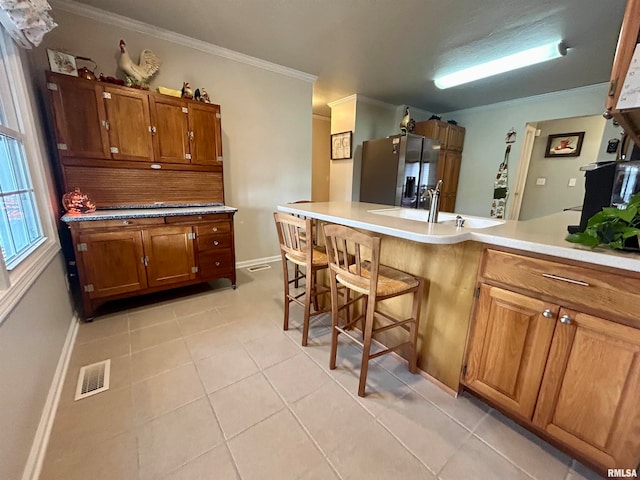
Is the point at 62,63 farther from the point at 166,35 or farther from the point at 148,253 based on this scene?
the point at 148,253

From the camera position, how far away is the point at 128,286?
2.23 meters

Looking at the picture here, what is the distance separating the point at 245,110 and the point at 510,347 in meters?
3.45

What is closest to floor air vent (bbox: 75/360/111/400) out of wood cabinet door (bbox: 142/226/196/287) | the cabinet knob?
wood cabinet door (bbox: 142/226/196/287)

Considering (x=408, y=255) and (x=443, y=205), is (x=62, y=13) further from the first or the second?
(x=443, y=205)

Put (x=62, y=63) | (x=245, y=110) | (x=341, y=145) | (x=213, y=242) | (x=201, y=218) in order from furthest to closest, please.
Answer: (x=341, y=145), (x=245, y=110), (x=213, y=242), (x=201, y=218), (x=62, y=63)

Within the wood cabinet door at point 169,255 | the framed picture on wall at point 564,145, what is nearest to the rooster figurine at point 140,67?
the wood cabinet door at point 169,255

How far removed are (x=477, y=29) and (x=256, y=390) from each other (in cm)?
346

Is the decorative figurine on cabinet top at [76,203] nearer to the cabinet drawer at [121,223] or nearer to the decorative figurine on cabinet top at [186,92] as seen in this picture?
the cabinet drawer at [121,223]

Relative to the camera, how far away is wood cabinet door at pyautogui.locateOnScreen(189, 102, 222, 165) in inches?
103

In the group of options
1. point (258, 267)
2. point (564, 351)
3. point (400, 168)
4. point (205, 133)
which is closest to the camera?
point (564, 351)

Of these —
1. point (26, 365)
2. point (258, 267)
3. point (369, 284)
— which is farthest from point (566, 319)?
point (258, 267)

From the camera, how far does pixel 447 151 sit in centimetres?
477

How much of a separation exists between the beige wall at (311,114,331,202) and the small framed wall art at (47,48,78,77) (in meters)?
3.91

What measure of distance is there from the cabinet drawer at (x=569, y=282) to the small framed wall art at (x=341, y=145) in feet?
12.3
